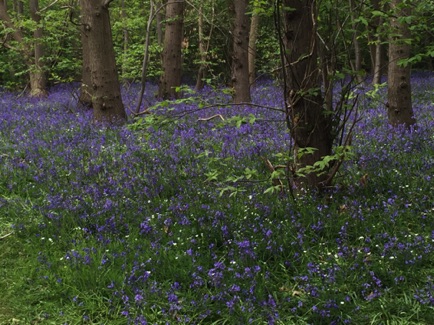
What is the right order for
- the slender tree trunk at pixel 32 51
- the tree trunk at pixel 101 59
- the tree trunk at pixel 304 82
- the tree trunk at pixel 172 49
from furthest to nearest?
the slender tree trunk at pixel 32 51, the tree trunk at pixel 172 49, the tree trunk at pixel 101 59, the tree trunk at pixel 304 82

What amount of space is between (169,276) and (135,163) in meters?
3.07

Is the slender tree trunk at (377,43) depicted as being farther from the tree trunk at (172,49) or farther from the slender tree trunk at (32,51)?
the slender tree trunk at (32,51)

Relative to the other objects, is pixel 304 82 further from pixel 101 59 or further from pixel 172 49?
pixel 172 49

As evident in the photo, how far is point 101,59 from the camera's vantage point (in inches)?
402

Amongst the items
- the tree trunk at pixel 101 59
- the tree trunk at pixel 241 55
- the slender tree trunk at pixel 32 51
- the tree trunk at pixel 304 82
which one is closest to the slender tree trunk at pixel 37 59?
the slender tree trunk at pixel 32 51

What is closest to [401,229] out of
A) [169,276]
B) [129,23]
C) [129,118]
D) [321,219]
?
[321,219]

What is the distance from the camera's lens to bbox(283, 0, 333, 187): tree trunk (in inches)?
193

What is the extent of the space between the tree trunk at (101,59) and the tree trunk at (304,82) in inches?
227

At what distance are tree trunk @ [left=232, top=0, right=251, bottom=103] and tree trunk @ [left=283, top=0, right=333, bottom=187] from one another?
6.58 meters

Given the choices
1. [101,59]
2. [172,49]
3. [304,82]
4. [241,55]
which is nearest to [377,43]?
[304,82]

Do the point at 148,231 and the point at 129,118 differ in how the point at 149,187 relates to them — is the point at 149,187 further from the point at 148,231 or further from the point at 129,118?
the point at 129,118

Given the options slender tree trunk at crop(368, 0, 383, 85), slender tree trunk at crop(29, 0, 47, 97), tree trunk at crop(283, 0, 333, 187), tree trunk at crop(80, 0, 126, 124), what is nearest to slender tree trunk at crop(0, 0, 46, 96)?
slender tree trunk at crop(29, 0, 47, 97)

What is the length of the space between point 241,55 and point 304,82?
7.35 meters

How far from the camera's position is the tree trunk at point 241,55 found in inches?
460
